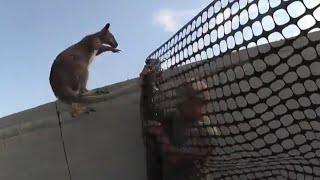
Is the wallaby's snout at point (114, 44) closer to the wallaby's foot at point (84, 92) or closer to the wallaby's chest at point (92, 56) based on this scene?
the wallaby's chest at point (92, 56)

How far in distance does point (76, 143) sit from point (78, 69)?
1.60 feet

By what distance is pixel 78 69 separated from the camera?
2.72 metres

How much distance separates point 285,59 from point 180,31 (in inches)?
29.6

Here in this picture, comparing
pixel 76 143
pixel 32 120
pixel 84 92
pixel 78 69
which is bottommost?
pixel 76 143

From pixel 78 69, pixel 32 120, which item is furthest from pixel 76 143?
pixel 78 69

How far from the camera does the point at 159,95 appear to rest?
2025 mm

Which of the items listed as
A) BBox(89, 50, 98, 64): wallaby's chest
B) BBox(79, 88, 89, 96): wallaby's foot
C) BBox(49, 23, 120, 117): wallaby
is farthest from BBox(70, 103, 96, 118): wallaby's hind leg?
BBox(89, 50, 98, 64): wallaby's chest

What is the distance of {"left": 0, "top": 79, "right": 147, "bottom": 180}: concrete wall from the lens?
229cm

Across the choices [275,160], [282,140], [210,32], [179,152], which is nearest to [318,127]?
[282,140]

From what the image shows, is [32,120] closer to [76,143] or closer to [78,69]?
[76,143]

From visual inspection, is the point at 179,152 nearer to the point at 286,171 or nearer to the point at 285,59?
the point at 286,171

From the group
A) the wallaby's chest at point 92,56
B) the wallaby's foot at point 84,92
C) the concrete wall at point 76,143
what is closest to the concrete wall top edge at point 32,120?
the concrete wall at point 76,143

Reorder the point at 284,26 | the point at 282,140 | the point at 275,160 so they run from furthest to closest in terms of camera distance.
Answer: the point at 275,160, the point at 282,140, the point at 284,26

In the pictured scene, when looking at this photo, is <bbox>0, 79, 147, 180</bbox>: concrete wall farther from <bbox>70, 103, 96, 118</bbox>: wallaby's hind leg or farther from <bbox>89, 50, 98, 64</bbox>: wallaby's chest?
<bbox>89, 50, 98, 64</bbox>: wallaby's chest
